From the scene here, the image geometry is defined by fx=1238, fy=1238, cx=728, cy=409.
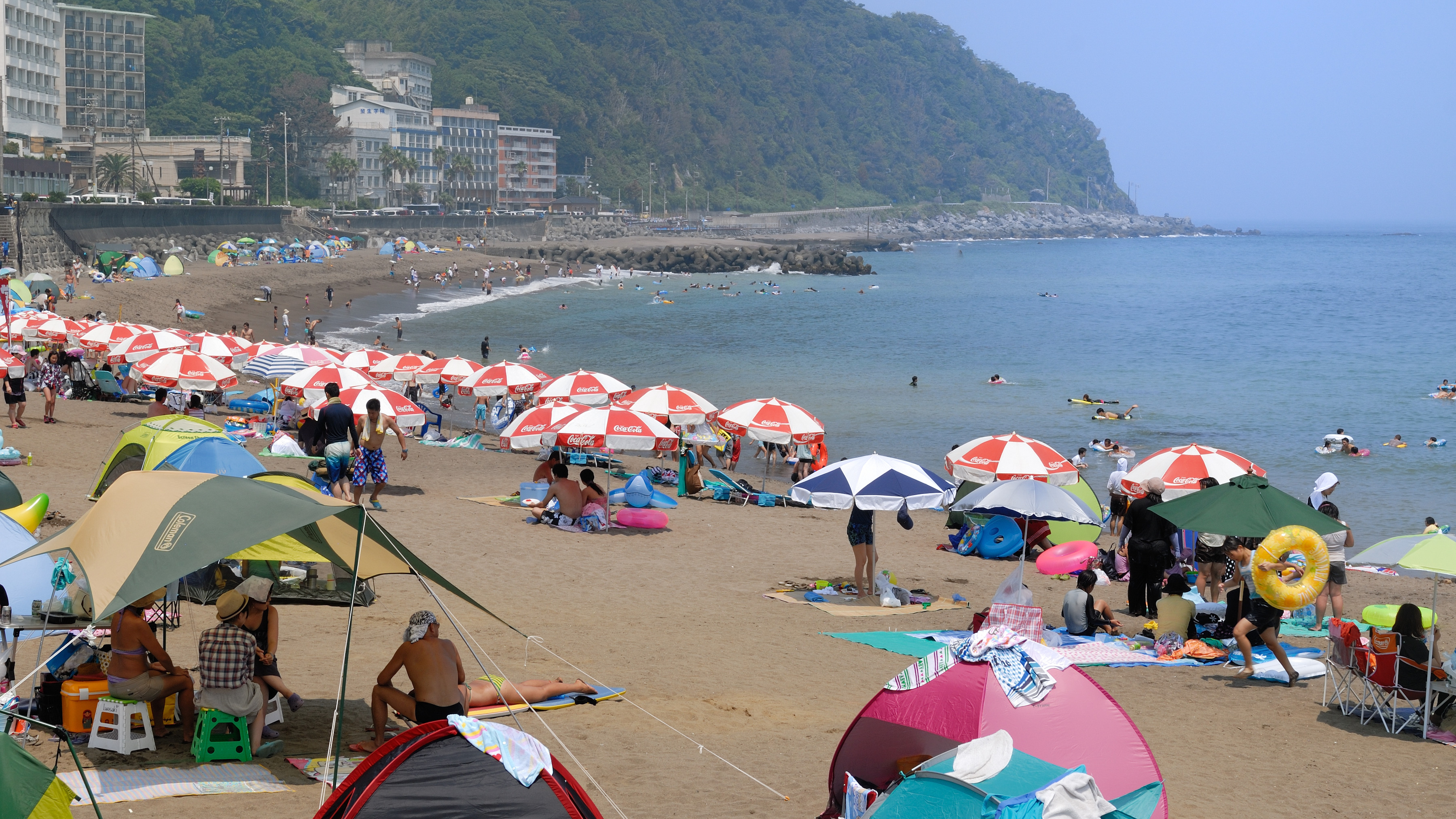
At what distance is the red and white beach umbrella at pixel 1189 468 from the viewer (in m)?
13.0

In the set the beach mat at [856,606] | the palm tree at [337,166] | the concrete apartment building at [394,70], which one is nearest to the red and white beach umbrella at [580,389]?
the beach mat at [856,606]

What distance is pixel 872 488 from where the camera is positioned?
10.6 metres

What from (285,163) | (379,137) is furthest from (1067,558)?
(379,137)

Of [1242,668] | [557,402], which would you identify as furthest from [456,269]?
[1242,668]

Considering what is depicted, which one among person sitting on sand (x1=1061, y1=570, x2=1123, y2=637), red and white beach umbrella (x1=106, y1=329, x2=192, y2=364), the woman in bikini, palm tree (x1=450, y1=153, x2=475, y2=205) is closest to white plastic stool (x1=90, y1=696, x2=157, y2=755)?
the woman in bikini

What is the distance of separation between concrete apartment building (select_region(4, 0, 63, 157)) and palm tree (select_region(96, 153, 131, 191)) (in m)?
2.98

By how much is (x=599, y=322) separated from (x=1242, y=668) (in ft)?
159

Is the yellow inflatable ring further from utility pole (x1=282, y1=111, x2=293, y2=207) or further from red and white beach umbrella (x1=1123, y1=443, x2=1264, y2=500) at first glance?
utility pole (x1=282, y1=111, x2=293, y2=207)

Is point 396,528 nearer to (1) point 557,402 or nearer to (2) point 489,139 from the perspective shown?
(1) point 557,402

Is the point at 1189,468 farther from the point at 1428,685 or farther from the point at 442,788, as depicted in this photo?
the point at 442,788

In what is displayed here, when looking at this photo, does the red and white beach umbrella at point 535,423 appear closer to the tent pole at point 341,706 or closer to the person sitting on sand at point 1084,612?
the person sitting on sand at point 1084,612

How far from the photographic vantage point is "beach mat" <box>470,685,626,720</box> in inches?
281

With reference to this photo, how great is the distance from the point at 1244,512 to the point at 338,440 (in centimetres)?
924

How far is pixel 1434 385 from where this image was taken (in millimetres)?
41469
